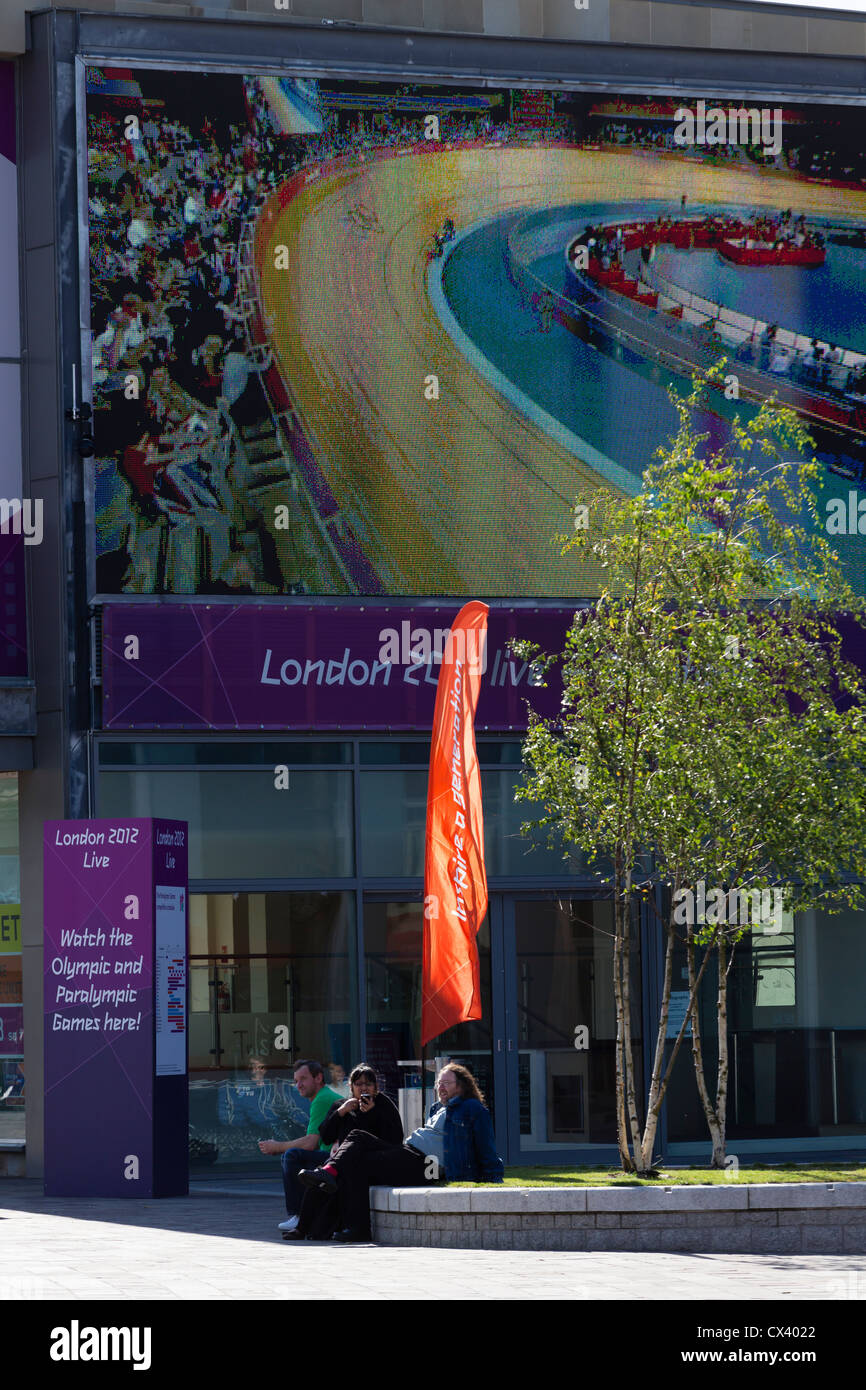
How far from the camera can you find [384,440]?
1927 centimetres

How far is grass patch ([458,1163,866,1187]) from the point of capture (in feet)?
42.2

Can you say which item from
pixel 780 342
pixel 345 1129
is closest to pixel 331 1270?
pixel 345 1129

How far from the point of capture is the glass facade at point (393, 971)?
1833 centimetres

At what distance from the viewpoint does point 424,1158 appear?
13.3 m

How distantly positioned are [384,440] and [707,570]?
5838 millimetres

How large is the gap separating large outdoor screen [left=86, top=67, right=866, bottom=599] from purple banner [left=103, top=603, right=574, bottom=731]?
0.35m

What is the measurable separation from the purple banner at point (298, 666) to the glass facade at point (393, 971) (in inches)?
12.5

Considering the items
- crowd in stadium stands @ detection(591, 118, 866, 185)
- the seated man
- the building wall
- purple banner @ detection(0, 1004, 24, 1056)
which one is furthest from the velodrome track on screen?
the seated man

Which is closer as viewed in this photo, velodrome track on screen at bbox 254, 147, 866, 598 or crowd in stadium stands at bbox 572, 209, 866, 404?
velodrome track on screen at bbox 254, 147, 866, 598

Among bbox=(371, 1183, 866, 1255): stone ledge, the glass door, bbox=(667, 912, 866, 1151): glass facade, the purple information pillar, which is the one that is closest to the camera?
bbox=(371, 1183, 866, 1255): stone ledge

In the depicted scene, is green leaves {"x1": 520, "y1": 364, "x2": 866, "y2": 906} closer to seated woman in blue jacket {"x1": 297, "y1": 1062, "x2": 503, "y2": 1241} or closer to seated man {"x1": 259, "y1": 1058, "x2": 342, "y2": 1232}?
seated woman in blue jacket {"x1": 297, "y1": 1062, "x2": 503, "y2": 1241}

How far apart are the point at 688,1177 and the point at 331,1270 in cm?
327
